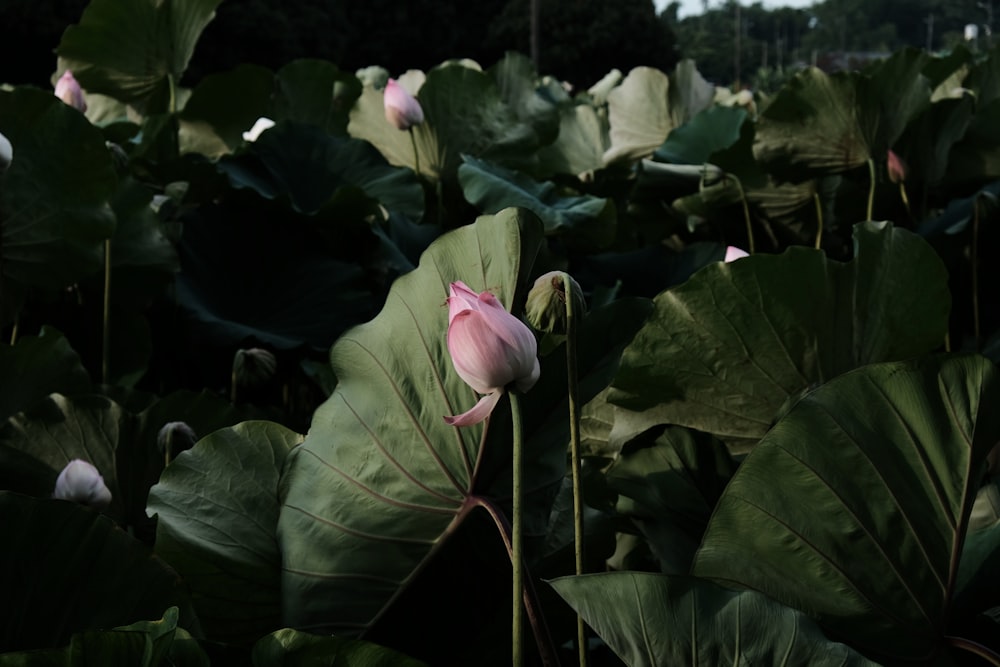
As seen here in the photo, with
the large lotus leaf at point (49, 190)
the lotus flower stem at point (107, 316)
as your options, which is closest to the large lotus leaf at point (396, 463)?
the large lotus leaf at point (49, 190)

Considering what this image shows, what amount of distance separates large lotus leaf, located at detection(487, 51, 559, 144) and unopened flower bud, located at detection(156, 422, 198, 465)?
1184mm

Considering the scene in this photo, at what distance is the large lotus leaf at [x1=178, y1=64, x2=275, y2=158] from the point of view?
184 centimetres

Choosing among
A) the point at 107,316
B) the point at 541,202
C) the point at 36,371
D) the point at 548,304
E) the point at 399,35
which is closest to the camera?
the point at 548,304

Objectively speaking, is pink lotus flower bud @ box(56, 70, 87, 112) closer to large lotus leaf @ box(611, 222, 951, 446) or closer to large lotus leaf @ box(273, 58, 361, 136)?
large lotus leaf @ box(273, 58, 361, 136)

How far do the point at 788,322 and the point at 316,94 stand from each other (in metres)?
1.25

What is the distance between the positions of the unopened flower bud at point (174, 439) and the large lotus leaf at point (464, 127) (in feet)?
2.93

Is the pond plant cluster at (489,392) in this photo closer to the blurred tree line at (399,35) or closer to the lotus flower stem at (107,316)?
the lotus flower stem at (107,316)

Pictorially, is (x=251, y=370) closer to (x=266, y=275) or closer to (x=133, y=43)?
(x=266, y=275)

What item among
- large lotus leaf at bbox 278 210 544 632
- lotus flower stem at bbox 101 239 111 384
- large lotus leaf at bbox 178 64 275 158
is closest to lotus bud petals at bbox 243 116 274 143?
large lotus leaf at bbox 178 64 275 158

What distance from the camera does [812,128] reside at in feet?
4.90

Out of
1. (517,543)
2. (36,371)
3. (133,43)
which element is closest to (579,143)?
(133,43)

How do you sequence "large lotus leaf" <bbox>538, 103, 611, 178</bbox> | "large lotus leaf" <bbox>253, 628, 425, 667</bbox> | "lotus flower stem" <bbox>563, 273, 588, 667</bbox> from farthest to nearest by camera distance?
1. "large lotus leaf" <bbox>538, 103, 611, 178</bbox>
2. "lotus flower stem" <bbox>563, 273, 588, 667</bbox>
3. "large lotus leaf" <bbox>253, 628, 425, 667</bbox>

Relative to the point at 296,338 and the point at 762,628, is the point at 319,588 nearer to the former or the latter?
the point at 762,628

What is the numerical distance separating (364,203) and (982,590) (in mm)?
963
